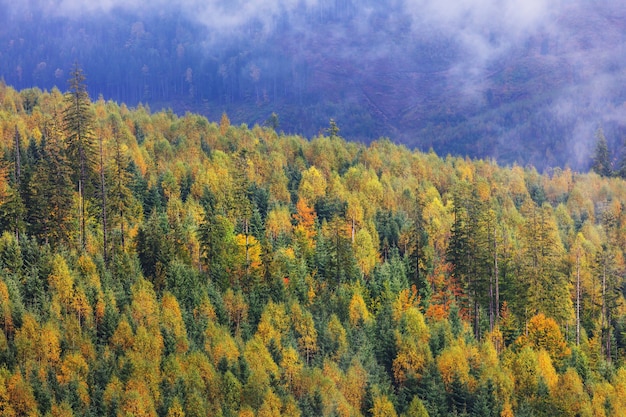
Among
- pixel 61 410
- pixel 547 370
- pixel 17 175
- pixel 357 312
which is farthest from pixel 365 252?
pixel 61 410

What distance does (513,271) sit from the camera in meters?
96.0

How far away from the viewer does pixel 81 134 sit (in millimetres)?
87000

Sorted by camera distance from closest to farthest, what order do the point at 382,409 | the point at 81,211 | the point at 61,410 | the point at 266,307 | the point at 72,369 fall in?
1. the point at 61,410
2. the point at 72,369
3. the point at 382,409
4. the point at 266,307
5. the point at 81,211

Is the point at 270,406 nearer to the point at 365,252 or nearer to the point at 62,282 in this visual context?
the point at 62,282

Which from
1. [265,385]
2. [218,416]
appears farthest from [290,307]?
[218,416]

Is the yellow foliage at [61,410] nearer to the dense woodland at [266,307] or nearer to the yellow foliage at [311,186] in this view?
the dense woodland at [266,307]

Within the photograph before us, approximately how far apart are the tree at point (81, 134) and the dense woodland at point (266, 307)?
24cm

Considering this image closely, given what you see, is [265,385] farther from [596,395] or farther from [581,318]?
[581,318]

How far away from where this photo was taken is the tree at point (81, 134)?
8644 centimetres

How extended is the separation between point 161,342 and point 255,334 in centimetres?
1067

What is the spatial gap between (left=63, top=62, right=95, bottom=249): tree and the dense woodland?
24cm

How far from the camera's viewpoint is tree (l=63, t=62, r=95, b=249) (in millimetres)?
86438

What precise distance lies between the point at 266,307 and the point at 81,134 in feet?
88.7

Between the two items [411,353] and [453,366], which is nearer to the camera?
[453,366]
